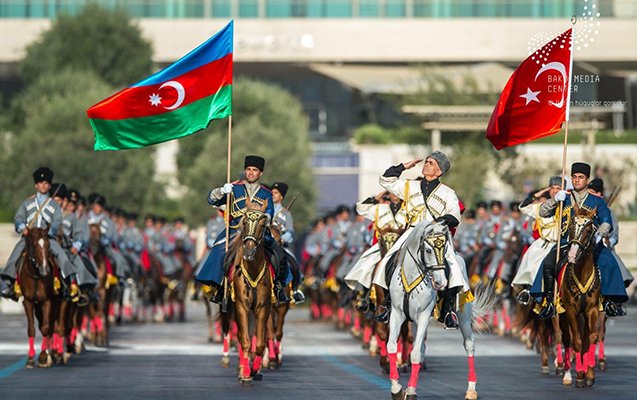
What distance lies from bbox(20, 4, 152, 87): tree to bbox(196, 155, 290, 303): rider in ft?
177

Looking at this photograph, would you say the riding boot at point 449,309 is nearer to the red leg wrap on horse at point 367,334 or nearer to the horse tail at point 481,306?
the horse tail at point 481,306

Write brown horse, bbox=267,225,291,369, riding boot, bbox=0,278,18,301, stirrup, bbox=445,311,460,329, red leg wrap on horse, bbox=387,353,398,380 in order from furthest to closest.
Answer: riding boot, bbox=0,278,18,301 < brown horse, bbox=267,225,291,369 < stirrup, bbox=445,311,460,329 < red leg wrap on horse, bbox=387,353,398,380

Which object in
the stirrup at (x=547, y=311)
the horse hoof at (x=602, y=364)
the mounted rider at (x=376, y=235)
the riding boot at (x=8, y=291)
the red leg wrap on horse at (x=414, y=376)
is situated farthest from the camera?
the riding boot at (x=8, y=291)

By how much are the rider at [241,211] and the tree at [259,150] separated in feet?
122

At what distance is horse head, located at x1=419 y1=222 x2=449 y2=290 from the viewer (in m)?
18.4

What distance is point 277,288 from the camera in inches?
878

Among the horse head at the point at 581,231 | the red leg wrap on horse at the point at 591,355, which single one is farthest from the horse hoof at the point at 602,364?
the horse head at the point at 581,231

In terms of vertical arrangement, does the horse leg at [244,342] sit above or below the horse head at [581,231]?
below

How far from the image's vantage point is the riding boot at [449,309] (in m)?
19.3

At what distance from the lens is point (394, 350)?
62.3 ft

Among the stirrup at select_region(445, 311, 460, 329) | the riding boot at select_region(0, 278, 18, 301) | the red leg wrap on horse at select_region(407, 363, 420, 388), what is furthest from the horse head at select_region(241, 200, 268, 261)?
the riding boot at select_region(0, 278, 18, 301)

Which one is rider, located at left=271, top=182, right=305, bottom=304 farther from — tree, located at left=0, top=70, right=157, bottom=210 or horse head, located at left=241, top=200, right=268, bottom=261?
tree, located at left=0, top=70, right=157, bottom=210

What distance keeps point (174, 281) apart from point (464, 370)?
774 inches

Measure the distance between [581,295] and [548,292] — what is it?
30.6 inches
